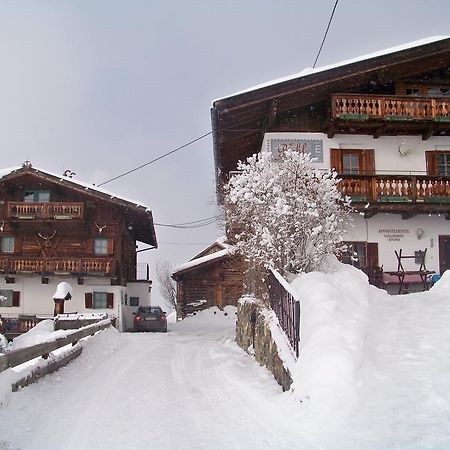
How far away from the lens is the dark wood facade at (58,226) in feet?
90.8

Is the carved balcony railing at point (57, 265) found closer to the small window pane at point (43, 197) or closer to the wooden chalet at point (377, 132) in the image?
the small window pane at point (43, 197)

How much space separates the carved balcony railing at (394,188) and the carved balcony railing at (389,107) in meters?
1.97

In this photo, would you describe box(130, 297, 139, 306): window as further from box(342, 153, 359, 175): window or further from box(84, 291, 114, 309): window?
box(342, 153, 359, 175): window

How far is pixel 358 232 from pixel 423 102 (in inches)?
190

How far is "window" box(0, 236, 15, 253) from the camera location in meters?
29.3

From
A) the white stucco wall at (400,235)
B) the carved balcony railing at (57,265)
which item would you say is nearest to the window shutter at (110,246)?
the carved balcony railing at (57,265)

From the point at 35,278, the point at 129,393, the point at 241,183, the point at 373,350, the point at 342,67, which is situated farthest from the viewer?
the point at 35,278

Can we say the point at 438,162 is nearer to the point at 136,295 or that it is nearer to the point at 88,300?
the point at 88,300

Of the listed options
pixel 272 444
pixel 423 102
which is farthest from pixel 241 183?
pixel 423 102

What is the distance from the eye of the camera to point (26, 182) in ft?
95.2

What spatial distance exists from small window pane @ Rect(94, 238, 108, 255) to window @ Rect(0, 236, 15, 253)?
4.60 metres

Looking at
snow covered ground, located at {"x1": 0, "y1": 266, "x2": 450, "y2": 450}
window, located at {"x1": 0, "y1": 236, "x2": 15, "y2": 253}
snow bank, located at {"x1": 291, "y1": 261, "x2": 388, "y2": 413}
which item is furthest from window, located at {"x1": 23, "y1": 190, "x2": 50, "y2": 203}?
snow bank, located at {"x1": 291, "y1": 261, "x2": 388, "y2": 413}

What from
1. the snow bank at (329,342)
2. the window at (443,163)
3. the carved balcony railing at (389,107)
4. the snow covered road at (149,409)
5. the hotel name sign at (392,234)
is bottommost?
the snow covered road at (149,409)

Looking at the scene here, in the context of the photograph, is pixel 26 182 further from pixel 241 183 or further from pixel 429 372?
pixel 429 372
